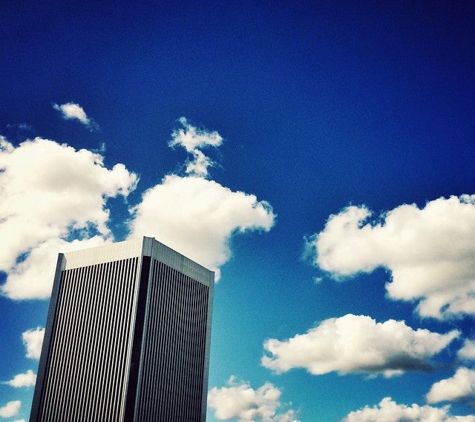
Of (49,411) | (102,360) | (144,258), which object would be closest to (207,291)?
(144,258)

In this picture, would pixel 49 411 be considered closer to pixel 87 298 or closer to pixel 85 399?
pixel 85 399

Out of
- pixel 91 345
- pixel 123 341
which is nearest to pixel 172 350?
pixel 123 341

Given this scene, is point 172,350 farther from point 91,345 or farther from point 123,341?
point 91,345

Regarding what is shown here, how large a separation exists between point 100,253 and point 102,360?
28.9 meters

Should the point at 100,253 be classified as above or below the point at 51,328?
above

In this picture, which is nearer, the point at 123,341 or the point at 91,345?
the point at 123,341

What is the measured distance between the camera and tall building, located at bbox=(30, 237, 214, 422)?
113 metres

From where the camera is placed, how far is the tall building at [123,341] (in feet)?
372

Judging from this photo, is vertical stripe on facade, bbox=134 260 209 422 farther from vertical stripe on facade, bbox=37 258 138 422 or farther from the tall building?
vertical stripe on facade, bbox=37 258 138 422

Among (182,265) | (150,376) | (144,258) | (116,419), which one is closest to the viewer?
(116,419)

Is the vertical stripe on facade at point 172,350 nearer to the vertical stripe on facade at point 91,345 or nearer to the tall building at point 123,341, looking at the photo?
the tall building at point 123,341

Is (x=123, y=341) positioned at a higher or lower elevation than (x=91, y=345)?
higher

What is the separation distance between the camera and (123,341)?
11600 cm

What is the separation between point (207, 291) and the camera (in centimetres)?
14525
